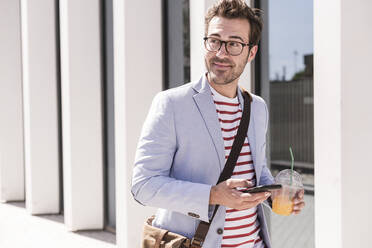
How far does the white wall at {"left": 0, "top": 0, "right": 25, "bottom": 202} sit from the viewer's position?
10.3 m

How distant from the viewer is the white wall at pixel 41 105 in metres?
8.79

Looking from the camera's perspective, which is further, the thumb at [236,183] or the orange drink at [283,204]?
the orange drink at [283,204]

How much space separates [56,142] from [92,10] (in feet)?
9.27

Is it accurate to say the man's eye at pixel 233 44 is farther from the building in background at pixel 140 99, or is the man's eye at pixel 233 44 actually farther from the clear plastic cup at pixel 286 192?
the building in background at pixel 140 99

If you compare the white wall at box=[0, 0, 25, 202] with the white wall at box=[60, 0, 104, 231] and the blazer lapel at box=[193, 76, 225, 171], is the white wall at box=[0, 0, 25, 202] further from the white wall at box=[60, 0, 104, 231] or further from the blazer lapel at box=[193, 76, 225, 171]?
the blazer lapel at box=[193, 76, 225, 171]

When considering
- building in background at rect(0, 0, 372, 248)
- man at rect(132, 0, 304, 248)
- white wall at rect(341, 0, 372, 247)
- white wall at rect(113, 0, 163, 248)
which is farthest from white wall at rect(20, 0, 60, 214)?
man at rect(132, 0, 304, 248)

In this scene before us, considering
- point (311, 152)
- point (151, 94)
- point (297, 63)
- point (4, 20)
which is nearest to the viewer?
Answer: point (311, 152)

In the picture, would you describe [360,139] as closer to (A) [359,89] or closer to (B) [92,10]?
(A) [359,89]

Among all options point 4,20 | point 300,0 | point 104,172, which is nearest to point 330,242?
point 300,0

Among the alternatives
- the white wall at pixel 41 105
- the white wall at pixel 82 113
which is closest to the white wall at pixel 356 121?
the white wall at pixel 82 113

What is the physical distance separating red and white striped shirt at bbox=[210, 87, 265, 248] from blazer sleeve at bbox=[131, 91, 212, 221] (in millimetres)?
196

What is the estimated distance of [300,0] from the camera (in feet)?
15.2

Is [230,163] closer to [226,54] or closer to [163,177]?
[163,177]

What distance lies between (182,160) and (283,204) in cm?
51
